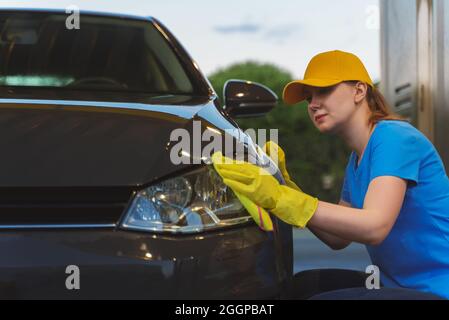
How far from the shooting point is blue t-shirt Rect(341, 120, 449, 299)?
237 centimetres

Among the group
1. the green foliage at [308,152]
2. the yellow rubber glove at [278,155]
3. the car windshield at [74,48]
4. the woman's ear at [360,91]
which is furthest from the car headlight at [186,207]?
the green foliage at [308,152]

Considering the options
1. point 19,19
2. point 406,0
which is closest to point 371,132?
point 19,19

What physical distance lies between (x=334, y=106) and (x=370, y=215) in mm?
395

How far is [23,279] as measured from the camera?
6.27 ft

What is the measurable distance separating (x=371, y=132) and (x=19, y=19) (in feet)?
5.96

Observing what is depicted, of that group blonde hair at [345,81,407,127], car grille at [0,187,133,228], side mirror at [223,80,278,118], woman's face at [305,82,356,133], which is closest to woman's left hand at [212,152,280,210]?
car grille at [0,187,133,228]

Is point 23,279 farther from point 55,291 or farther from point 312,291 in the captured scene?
point 312,291

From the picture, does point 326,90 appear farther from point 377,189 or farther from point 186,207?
point 186,207

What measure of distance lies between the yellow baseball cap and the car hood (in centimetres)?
33

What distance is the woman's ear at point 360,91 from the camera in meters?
2.47

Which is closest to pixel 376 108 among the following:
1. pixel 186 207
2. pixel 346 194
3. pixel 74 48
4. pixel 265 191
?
pixel 346 194

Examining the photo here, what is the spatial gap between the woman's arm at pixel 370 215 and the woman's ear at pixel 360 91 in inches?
11.6

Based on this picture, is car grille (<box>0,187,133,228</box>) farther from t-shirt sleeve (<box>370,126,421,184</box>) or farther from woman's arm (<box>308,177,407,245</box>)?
t-shirt sleeve (<box>370,126,421,184</box>)

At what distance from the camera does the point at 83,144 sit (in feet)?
6.96
